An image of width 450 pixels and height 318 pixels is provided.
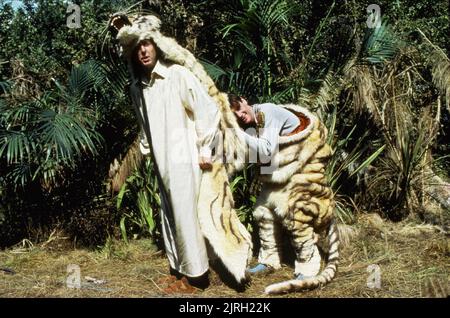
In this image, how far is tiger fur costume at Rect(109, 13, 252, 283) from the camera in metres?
4.14

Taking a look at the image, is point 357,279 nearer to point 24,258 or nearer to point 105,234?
point 105,234

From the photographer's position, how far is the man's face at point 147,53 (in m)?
4.12

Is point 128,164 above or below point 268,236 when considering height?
above

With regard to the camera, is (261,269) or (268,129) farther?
(261,269)

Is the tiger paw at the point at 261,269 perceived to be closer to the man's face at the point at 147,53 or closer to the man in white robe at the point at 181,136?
the man in white robe at the point at 181,136

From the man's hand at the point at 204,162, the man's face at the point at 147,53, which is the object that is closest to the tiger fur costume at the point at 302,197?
the man's hand at the point at 204,162

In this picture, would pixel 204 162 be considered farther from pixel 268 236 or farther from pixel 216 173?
pixel 268 236

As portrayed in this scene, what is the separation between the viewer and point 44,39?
1245 centimetres

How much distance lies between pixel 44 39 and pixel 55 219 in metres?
7.54

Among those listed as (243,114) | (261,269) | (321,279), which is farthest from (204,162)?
(321,279)

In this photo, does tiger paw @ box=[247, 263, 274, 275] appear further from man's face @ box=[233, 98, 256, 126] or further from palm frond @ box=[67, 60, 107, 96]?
palm frond @ box=[67, 60, 107, 96]

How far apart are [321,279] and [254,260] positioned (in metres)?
0.96

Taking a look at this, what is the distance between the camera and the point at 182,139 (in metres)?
4.15

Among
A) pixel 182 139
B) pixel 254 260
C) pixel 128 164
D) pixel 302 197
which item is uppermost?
Answer: pixel 182 139
